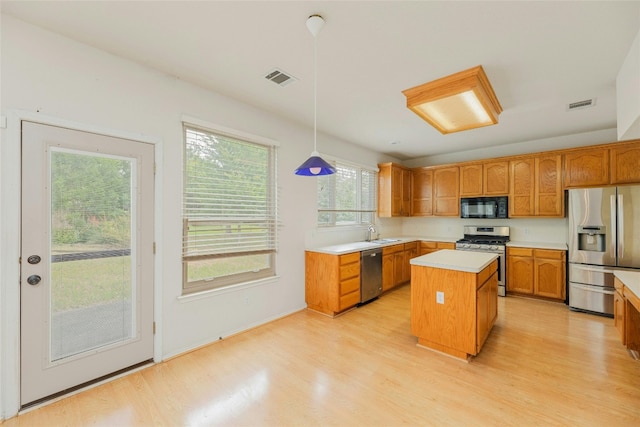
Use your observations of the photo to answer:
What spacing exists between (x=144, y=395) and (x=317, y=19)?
120 inches

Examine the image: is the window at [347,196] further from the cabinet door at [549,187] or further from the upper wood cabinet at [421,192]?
the cabinet door at [549,187]

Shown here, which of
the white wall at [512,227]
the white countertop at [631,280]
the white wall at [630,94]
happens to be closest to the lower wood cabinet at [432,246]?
the white wall at [512,227]

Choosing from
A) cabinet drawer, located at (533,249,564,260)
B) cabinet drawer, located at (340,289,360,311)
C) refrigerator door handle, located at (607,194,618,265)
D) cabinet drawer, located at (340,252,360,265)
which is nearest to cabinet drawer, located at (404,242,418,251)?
cabinet drawer, located at (340,252,360,265)

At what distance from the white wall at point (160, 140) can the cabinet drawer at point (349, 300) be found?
64cm

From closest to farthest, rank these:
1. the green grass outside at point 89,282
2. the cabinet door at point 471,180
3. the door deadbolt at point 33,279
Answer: the door deadbolt at point 33,279 < the green grass outside at point 89,282 < the cabinet door at point 471,180

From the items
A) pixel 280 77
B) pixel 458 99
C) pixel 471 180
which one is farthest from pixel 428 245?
pixel 280 77

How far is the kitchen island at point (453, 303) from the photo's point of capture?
2.62 meters

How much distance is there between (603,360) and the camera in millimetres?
2594

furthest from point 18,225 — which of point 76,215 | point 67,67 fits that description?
point 67,67

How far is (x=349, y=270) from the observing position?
3932mm

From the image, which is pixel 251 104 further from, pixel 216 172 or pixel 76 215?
pixel 76 215

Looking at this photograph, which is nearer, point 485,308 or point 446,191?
point 485,308

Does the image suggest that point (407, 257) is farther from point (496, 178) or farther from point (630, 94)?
point (630, 94)

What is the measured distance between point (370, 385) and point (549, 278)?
12.5ft
